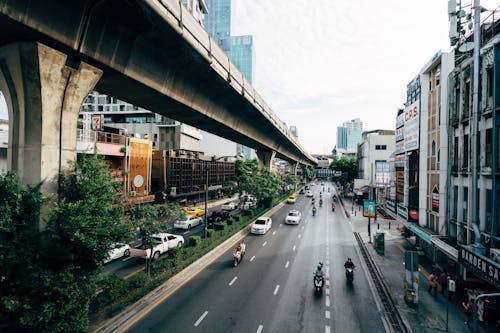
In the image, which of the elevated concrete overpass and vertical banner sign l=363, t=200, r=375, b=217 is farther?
vertical banner sign l=363, t=200, r=375, b=217

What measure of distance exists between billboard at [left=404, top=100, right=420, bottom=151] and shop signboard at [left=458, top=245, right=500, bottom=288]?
12.0 meters

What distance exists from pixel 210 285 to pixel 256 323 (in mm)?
4735

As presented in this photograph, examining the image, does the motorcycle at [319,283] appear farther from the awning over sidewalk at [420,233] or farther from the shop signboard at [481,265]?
the awning over sidewalk at [420,233]

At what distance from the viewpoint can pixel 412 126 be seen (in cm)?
2305

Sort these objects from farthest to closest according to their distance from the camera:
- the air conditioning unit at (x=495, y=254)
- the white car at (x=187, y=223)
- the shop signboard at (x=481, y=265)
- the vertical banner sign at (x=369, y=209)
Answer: the white car at (x=187, y=223)
the vertical banner sign at (x=369, y=209)
the air conditioning unit at (x=495, y=254)
the shop signboard at (x=481, y=265)

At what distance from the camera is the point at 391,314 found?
13.2 meters

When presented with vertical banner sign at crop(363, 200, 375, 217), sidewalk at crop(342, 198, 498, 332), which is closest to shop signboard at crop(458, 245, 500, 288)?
sidewalk at crop(342, 198, 498, 332)

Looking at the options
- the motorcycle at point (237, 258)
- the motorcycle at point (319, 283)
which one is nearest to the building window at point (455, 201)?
the motorcycle at point (319, 283)

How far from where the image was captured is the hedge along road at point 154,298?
36.9ft

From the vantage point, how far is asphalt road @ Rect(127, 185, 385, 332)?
11922mm

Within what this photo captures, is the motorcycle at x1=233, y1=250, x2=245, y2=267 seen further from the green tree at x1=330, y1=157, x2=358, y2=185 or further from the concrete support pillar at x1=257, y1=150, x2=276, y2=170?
the green tree at x1=330, y1=157, x2=358, y2=185

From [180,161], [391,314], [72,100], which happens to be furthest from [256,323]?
[180,161]

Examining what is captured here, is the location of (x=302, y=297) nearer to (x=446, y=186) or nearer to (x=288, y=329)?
(x=288, y=329)

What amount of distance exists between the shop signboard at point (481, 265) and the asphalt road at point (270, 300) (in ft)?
15.1
